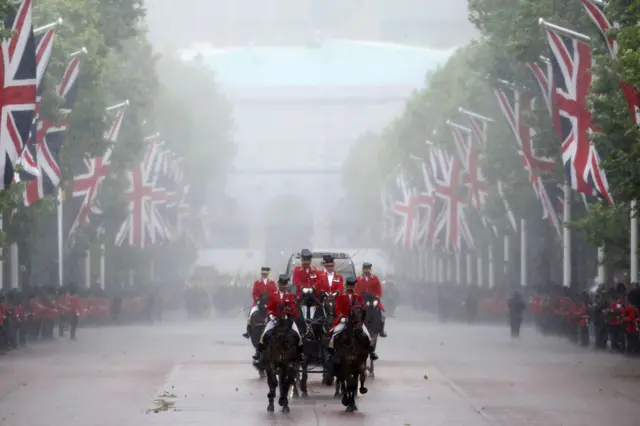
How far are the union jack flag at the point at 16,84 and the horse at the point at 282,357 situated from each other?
13.4 metres

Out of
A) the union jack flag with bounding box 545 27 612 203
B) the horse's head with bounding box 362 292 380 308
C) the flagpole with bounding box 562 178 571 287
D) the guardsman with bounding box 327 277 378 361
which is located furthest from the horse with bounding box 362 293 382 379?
the flagpole with bounding box 562 178 571 287

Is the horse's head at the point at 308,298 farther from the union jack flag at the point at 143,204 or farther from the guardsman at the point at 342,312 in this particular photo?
the union jack flag at the point at 143,204

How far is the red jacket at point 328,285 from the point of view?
36219 millimetres

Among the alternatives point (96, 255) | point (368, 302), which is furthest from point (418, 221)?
point (368, 302)

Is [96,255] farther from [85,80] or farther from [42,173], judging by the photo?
[42,173]

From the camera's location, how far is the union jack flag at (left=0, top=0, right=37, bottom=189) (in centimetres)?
4344

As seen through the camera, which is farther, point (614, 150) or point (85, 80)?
point (85, 80)

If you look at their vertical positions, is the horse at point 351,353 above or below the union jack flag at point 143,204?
below

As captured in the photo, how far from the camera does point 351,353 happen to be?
32094 mm

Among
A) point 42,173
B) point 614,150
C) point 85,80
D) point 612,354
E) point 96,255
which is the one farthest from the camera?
point 96,255

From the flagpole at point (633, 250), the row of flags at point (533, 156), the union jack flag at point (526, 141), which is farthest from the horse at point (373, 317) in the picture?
the union jack flag at point (526, 141)

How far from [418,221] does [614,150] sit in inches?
2205

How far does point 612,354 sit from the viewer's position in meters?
51.0

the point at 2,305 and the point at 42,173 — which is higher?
the point at 42,173
